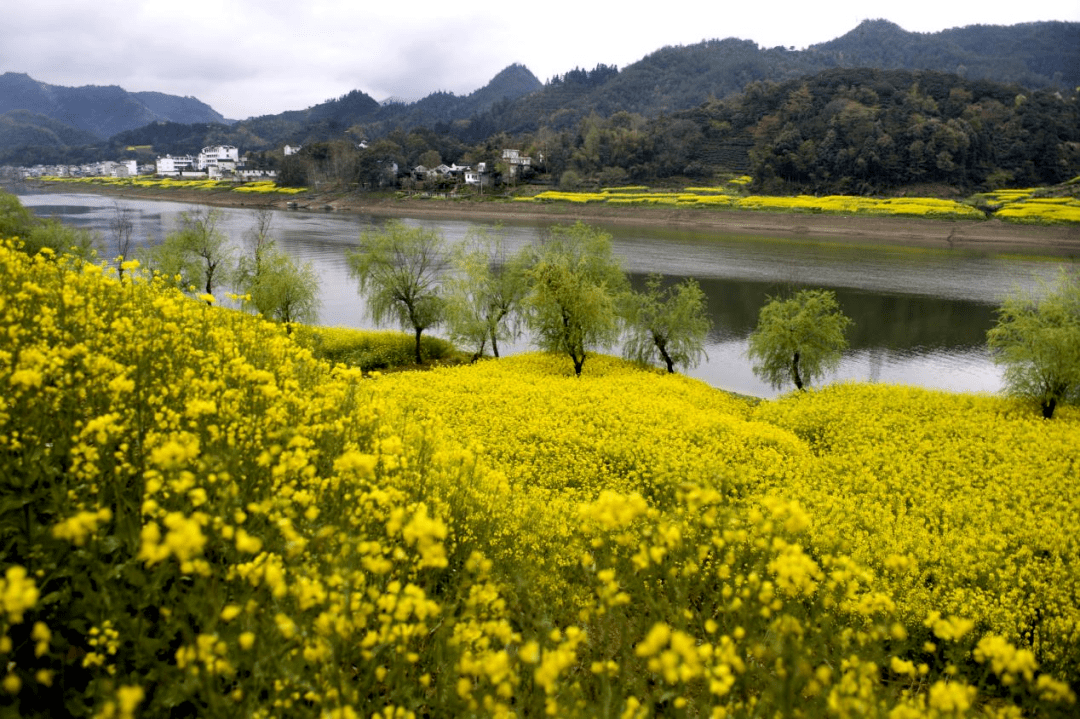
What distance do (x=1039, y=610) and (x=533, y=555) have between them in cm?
833

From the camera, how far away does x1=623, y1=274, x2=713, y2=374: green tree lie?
94.3 feet

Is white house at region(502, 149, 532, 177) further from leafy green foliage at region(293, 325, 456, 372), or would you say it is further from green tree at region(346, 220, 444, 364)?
leafy green foliage at region(293, 325, 456, 372)

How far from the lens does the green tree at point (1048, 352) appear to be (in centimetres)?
2150

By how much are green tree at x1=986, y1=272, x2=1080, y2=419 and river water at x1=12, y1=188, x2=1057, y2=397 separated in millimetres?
2354

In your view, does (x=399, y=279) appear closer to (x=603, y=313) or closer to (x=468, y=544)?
(x=603, y=313)

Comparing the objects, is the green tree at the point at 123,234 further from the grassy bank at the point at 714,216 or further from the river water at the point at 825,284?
the grassy bank at the point at 714,216

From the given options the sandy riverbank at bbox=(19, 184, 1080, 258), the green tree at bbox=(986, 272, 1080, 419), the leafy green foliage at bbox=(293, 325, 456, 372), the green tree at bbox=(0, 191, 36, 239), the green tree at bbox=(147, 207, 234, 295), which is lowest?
the leafy green foliage at bbox=(293, 325, 456, 372)

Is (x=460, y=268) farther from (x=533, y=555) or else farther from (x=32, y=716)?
(x=32, y=716)

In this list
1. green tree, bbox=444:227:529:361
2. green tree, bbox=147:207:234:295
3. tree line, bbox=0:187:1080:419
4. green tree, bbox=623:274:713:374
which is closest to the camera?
tree line, bbox=0:187:1080:419

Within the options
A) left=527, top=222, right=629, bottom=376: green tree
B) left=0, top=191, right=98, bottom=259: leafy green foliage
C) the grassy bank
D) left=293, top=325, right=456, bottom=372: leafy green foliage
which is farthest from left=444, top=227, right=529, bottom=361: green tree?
the grassy bank

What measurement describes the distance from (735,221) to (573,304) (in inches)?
2562

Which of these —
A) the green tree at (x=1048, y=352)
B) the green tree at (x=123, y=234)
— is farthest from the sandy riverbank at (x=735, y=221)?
the green tree at (x=1048, y=352)

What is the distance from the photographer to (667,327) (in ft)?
95.5

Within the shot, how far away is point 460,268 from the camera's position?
31.5 m
